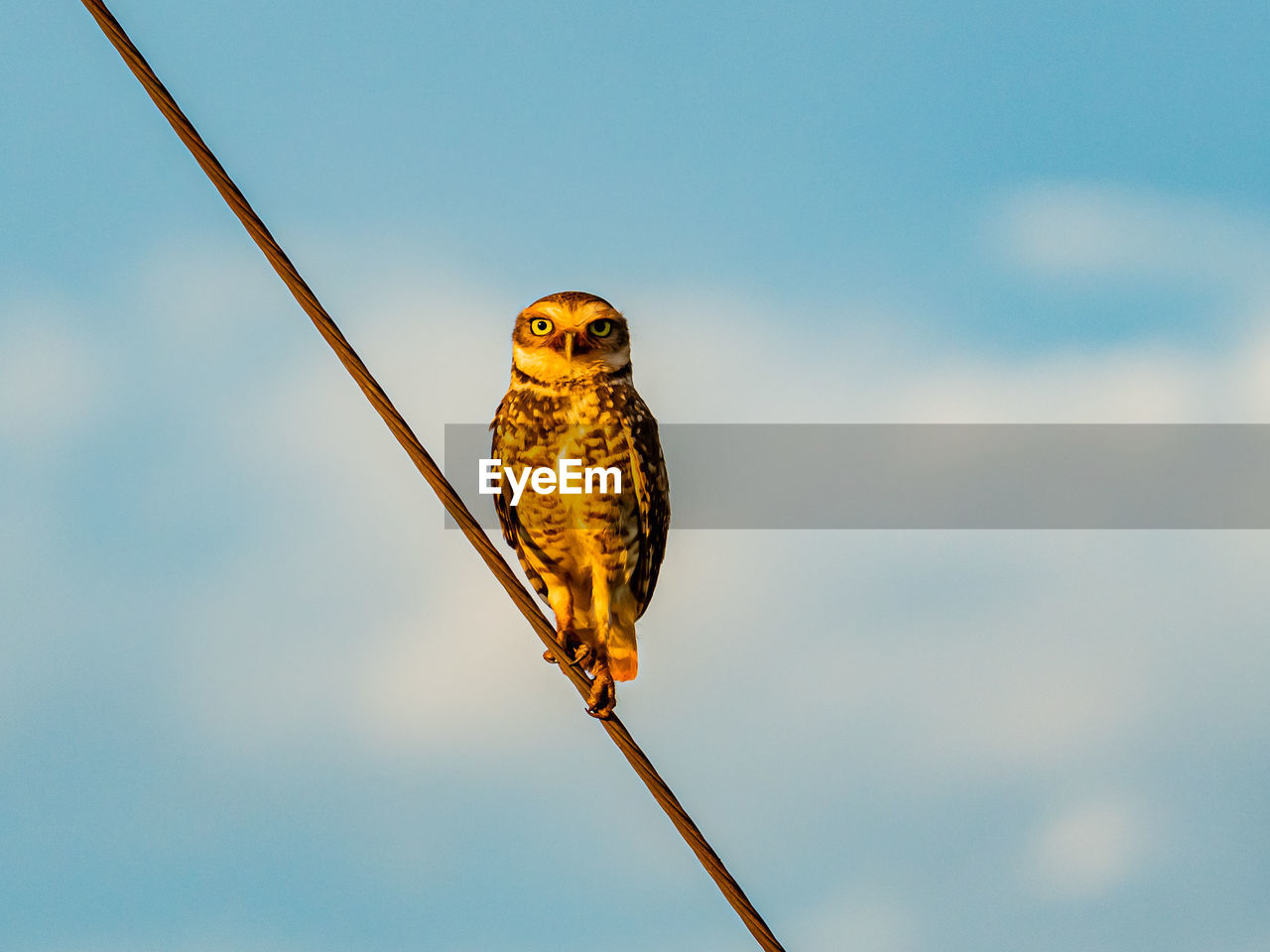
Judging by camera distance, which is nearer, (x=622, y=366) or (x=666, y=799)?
(x=666, y=799)

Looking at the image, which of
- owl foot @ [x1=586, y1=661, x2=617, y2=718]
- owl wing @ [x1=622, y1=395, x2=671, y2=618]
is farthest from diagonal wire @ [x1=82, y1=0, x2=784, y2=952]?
owl wing @ [x1=622, y1=395, x2=671, y2=618]

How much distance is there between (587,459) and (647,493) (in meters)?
0.39

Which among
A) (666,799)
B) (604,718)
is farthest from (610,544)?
(666,799)

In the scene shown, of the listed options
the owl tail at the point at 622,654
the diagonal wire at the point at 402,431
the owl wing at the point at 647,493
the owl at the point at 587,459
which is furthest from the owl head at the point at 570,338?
the diagonal wire at the point at 402,431

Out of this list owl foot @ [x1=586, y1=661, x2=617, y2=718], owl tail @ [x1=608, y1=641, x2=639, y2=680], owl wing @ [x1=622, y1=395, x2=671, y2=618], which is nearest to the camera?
owl foot @ [x1=586, y1=661, x2=617, y2=718]

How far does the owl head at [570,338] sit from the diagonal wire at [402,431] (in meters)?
2.27

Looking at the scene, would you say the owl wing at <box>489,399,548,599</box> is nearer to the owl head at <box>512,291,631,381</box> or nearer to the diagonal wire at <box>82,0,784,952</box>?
the owl head at <box>512,291,631,381</box>

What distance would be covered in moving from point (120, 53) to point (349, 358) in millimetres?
1152

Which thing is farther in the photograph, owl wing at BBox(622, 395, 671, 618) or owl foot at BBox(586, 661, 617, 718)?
owl wing at BBox(622, 395, 671, 618)

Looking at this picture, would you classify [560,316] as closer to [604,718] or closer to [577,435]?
[577,435]

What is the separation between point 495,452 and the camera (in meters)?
8.03

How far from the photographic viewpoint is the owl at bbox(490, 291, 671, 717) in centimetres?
780

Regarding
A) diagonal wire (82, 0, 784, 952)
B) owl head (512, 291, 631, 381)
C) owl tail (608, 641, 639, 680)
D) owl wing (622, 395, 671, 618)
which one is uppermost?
owl head (512, 291, 631, 381)

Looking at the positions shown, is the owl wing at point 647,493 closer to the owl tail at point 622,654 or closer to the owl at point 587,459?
the owl at point 587,459
